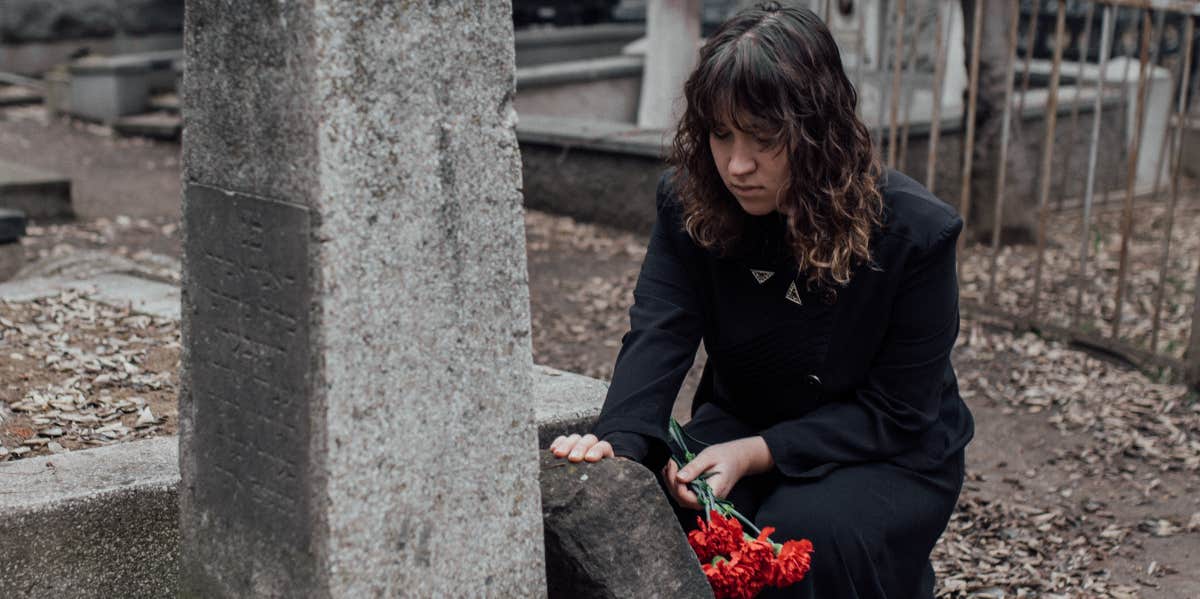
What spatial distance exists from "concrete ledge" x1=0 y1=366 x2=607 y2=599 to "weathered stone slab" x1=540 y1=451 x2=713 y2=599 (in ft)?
2.70

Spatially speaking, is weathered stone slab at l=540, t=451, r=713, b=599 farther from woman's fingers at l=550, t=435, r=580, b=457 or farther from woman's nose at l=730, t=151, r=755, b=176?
woman's nose at l=730, t=151, r=755, b=176

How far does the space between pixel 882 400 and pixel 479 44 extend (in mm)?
1099

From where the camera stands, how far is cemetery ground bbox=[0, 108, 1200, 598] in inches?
139

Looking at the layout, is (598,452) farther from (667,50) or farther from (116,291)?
(667,50)

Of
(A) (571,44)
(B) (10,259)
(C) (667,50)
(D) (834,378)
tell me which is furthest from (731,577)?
(A) (571,44)

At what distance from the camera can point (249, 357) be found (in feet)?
7.11

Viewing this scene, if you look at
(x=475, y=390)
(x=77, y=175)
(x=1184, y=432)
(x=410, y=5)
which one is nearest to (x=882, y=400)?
(x=475, y=390)

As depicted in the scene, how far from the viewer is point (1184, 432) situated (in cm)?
469

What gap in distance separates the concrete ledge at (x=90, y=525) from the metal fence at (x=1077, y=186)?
12.2 ft

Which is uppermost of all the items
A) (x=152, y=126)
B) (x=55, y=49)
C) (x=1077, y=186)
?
(x=55, y=49)

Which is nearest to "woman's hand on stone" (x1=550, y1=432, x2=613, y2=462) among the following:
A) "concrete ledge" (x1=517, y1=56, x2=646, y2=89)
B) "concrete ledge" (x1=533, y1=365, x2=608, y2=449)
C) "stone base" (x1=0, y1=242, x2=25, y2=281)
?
"concrete ledge" (x1=533, y1=365, x2=608, y2=449)

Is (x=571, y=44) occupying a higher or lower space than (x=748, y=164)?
lower

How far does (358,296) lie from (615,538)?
0.70m

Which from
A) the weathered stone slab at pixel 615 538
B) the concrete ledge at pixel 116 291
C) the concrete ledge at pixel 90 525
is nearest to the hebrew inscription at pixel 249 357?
the concrete ledge at pixel 90 525
